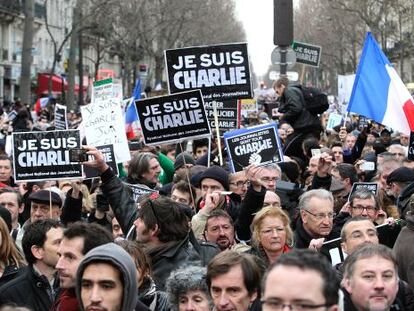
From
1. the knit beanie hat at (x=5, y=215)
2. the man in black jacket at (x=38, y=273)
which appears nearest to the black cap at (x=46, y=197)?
the knit beanie hat at (x=5, y=215)

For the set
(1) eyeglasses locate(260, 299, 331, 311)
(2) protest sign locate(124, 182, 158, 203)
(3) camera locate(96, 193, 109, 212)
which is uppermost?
(2) protest sign locate(124, 182, 158, 203)

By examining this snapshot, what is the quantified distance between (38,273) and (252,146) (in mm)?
3798

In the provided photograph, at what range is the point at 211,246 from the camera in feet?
23.1

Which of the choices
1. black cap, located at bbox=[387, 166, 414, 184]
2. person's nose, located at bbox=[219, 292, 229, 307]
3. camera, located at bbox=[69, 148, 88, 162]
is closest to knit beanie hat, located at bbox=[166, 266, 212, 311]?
person's nose, located at bbox=[219, 292, 229, 307]

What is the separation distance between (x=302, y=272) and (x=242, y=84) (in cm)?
762

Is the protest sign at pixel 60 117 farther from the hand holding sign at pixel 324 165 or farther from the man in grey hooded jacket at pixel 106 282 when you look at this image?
the man in grey hooded jacket at pixel 106 282

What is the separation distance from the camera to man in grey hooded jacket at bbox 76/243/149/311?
189 inches

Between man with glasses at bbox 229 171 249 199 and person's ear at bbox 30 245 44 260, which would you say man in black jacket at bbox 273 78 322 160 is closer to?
man with glasses at bbox 229 171 249 199

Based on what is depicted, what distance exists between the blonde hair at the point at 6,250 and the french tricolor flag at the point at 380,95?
19.2 feet

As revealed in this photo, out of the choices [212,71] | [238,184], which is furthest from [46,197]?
[212,71]

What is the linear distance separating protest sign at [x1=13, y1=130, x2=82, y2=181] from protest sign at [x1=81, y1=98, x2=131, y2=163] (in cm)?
158

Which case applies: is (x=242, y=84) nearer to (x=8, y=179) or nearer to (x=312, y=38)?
(x=8, y=179)

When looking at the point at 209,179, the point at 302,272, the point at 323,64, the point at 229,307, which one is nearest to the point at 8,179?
the point at 209,179

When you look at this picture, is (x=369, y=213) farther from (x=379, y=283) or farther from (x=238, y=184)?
(x=379, y=283)
